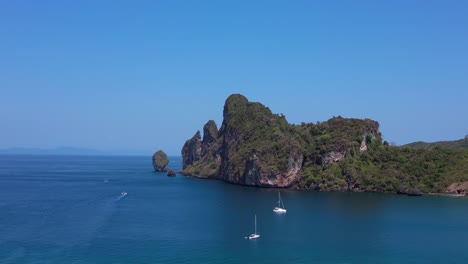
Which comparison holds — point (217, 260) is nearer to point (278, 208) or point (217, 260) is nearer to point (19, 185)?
point (278, 208)

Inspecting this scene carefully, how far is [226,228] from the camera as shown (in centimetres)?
7806

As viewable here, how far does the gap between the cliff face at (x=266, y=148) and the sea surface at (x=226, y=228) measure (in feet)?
72.2

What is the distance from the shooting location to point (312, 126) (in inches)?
6565

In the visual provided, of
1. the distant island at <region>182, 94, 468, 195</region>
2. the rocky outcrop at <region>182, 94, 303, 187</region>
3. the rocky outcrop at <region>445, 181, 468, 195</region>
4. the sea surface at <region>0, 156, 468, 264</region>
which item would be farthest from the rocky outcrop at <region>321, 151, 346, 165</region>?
Answer: the rocky outcrop at <region>445, 181, 468, 195</region>

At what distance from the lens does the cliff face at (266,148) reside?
146m

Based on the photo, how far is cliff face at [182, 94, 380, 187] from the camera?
146m

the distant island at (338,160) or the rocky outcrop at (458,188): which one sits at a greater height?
the distant island at (338,160)

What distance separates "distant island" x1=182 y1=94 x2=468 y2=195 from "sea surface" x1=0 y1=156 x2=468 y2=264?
41.0 feet

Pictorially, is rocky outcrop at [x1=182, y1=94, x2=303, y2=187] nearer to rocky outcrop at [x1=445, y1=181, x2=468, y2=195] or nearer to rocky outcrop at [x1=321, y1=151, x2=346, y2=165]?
rocky outcrop at [x1=321, y1=151, x2=346, y2=165]

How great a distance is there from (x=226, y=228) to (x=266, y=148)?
72754 millimetres

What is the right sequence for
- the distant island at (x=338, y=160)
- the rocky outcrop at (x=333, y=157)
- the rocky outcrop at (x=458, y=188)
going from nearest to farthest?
1. the rocky outcrop at (x=458, y=188)
2. the distant island at (x=338, y=160)
3. the rocky outcrop at (x=333, y=157)

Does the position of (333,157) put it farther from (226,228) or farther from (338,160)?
(226,228)

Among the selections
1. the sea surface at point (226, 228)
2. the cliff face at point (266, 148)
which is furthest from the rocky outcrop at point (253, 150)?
the sea surface at point (226, 228)

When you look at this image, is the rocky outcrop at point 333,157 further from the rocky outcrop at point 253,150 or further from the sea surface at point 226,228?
the sea surface at point 226,228
